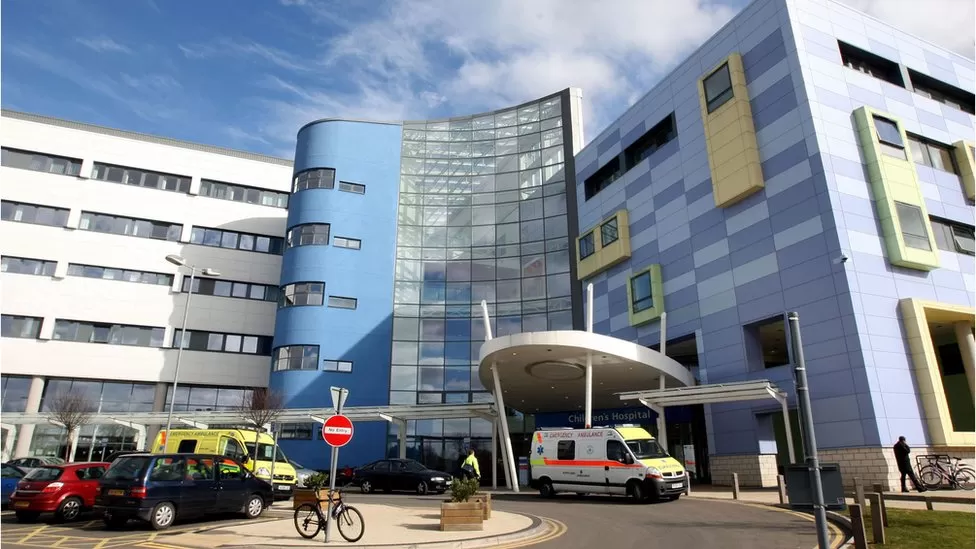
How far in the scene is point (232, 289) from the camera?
138ft

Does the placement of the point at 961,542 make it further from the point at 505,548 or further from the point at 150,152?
the point at 150,152

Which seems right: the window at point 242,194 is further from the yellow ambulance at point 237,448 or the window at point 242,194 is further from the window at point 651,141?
the window at point 651,141

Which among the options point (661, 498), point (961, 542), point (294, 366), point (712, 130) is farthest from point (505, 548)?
point (294, 366)

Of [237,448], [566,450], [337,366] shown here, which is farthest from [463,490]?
[337,366]

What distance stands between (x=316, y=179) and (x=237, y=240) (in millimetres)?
7682

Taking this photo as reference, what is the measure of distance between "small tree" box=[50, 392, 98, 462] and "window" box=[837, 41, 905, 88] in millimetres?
42612

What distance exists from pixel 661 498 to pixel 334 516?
11.1 meters

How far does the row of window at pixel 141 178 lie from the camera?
40.2 meters

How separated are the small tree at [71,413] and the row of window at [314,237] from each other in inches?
588

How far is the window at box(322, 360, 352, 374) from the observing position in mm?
37375

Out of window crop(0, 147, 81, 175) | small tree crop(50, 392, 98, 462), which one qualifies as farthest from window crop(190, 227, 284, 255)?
small tree crop(50, 392, 98, 462)

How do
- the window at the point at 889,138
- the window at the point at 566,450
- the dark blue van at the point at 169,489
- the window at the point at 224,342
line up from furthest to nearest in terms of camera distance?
the window at the point at 224,342, the window at the point at 889,138, the window at the point at 566,450, the dark blue van at the point at 169,489

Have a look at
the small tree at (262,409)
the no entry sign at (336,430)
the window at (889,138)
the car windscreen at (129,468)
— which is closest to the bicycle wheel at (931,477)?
the window at (889,138)

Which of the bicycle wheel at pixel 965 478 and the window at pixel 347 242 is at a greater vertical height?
the window at pixel 347 242
